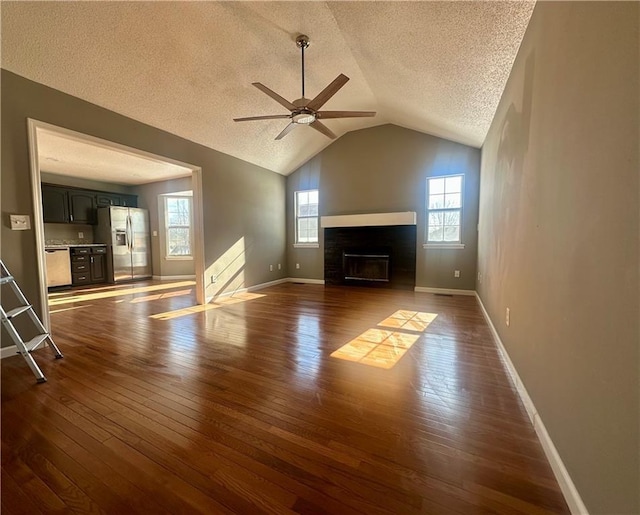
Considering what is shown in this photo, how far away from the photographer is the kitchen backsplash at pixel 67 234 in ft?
19.8

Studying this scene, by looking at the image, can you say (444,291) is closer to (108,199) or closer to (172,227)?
(172,227)

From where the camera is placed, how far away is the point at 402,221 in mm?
5184

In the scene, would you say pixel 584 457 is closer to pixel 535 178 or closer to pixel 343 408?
pixel 343 408

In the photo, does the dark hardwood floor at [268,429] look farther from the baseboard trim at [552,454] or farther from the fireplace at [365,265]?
the fireplace at [365,265]

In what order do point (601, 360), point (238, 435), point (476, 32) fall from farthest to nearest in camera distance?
point (476, 32)
point (238, 435)
point (601, 360)

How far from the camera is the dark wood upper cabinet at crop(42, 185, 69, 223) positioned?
221 inches

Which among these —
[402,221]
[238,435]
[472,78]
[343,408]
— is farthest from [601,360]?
[402,221]

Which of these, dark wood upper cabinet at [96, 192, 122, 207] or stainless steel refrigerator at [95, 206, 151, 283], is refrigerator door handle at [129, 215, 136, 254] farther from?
dark wood upper cabinet at [96, 192, 122, 207]

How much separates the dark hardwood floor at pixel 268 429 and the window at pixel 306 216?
12.1 feet

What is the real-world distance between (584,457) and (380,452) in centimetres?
78

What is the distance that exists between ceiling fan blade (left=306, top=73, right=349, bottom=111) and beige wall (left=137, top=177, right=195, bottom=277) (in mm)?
5437

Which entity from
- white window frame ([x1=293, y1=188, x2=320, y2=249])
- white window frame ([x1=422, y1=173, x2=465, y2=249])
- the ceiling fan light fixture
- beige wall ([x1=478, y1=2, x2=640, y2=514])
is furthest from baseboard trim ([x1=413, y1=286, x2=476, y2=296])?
the ceiling fan light fixture

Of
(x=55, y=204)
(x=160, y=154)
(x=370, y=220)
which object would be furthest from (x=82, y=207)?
(x=370, y=220)

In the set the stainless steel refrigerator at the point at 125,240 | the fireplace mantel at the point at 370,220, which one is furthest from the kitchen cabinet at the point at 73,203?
the fireplace mantel at the point at 370,220
